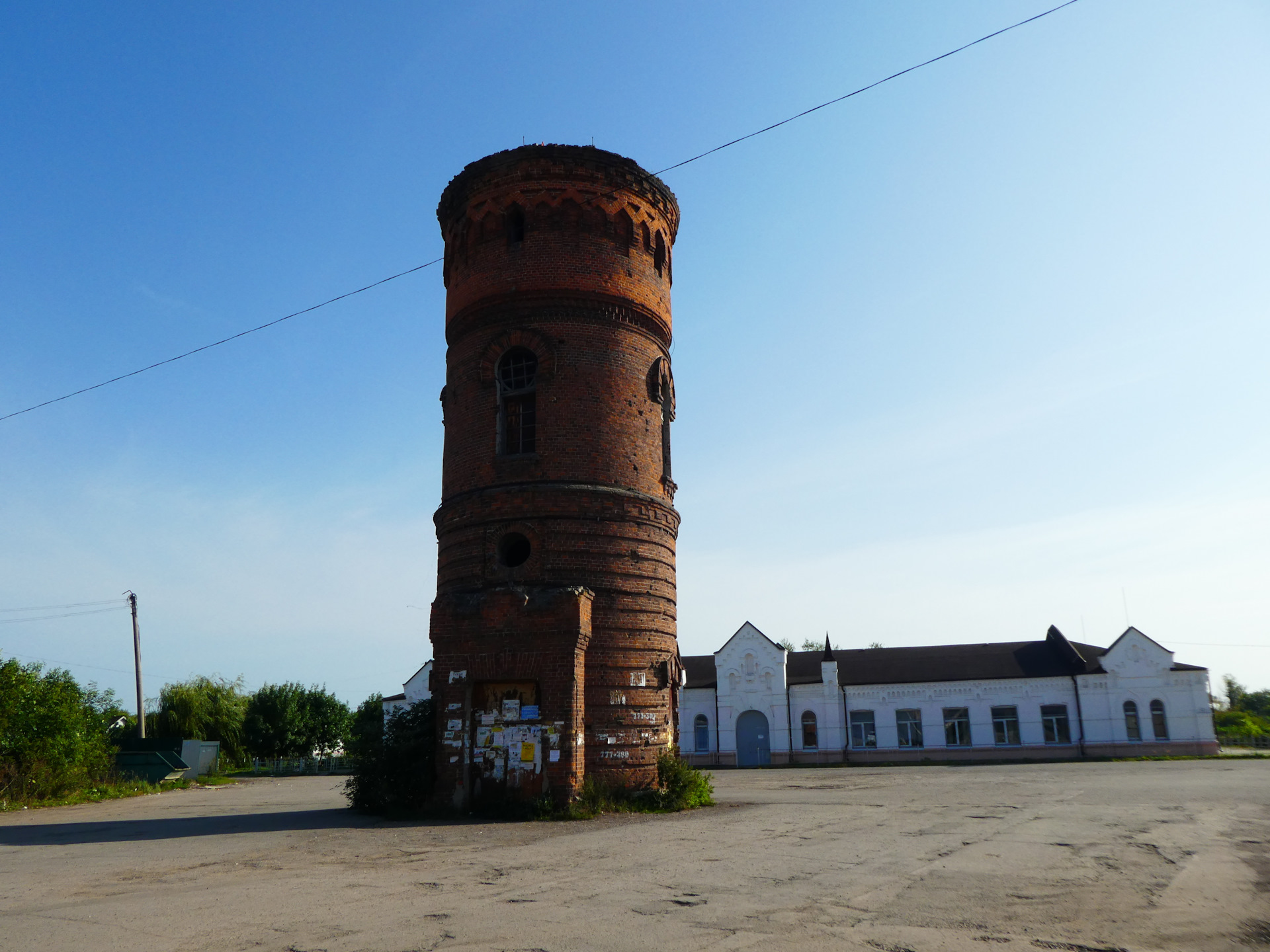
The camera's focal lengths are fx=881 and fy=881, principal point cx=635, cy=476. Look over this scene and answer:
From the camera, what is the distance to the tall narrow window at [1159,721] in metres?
37.3

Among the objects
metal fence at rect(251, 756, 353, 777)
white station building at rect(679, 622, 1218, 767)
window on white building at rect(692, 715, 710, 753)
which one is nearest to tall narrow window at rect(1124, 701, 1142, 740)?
white station building at rect(679, 622, 1218, 767)

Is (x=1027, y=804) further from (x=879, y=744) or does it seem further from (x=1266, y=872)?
(x=879, y=744)

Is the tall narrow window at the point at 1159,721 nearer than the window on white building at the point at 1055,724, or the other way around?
Result: the tall narrow window at the point at 1159,721

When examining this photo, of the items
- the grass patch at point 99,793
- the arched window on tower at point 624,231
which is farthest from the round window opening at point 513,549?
the grass patch at point 99,793

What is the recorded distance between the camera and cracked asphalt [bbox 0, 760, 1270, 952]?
6.30 meters

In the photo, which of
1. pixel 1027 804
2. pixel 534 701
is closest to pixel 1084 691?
pixel 1027 804

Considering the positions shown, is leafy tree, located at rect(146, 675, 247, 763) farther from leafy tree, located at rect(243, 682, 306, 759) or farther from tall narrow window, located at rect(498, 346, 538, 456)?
tall narrow window, located at rect(498, 346, 538, 456)

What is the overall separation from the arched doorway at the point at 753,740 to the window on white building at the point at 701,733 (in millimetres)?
1441

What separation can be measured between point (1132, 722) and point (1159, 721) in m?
1.06

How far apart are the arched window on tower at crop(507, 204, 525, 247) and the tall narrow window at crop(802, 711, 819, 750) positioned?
3030 cm

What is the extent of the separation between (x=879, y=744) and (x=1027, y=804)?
80.9 ft

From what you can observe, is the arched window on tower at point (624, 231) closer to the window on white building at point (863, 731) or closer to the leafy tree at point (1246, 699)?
the window on white building at point (863, 731)

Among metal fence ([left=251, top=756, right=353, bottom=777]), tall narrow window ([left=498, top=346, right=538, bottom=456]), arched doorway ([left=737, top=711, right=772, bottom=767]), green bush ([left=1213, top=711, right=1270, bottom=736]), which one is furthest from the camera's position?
green bush ([left=1213, top=711, right=1270, bottom=736])

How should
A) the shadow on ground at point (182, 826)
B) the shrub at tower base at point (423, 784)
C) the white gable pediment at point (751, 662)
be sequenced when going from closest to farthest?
the shadow on ground at point (182, 826), the shrub at tower base at point (423, 784), the white gable pediment at point (751, 662)
